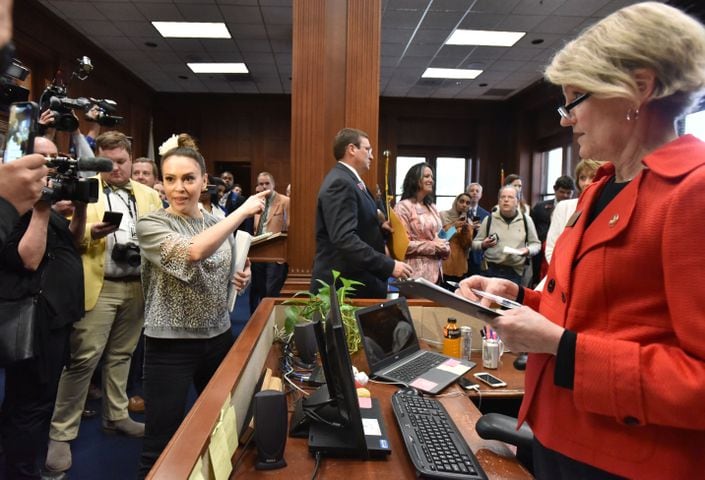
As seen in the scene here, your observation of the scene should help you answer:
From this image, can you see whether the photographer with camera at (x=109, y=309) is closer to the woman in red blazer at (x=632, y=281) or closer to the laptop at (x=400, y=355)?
the laptop at (x=400, y=355)

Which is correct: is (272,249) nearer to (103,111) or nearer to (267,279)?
(267,279)

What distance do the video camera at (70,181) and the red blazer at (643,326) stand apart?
4.05 ft

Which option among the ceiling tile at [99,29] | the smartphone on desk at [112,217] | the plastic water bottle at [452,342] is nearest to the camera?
the plastic water bottle at [452,342]

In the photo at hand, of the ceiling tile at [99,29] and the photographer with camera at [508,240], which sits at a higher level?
the ceiling tile at [99,29]

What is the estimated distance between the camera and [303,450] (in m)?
1.09

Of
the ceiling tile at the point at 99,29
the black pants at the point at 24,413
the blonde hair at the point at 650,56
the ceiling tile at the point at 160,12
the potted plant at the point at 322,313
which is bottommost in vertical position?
the black pants at the point at 24,413

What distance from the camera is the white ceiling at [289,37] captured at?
539 cm

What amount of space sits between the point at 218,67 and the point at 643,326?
7907mm

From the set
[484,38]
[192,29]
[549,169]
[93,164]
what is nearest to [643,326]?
[93,164]

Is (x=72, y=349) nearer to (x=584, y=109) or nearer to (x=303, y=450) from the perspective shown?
(x=303, y=450)

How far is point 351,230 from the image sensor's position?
Answer: 2289mm

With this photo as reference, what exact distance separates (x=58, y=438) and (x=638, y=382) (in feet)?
7.84

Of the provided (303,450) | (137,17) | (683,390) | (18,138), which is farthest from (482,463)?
(137,17)

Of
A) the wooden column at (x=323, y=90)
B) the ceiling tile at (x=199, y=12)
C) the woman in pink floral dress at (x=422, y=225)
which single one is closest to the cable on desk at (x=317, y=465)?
the wooden column at (x=323, y=90)
